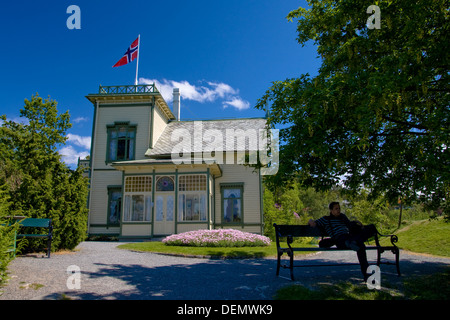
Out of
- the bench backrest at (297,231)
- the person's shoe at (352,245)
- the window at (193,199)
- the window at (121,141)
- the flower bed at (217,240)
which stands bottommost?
the flower bed at (217,240)

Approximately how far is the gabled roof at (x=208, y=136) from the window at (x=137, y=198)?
7.41 ft

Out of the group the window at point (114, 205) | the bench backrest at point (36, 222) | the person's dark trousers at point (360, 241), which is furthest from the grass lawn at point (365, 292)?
the window at point (114, 205)

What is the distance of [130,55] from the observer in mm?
23016

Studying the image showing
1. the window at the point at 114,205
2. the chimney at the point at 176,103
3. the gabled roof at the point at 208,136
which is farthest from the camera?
the chimney at the point at 176,103

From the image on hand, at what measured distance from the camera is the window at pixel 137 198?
18828 mm

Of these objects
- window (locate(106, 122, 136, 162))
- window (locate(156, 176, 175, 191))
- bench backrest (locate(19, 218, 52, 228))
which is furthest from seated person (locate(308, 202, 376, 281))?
window (locate(106, 122, 136, 162))

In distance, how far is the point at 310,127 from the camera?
634 cm

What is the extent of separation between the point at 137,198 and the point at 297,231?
1390cm

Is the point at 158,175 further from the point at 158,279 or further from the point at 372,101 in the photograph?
the point at 372,101

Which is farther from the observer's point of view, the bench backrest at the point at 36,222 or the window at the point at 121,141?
the window at the point at 121,141

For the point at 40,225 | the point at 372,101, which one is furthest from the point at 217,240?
the point at 372,101

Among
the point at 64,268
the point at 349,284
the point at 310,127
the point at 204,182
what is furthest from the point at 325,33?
the point at 204,182

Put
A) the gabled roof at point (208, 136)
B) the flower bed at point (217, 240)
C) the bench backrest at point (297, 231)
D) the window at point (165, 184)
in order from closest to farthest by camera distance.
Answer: the bench backrest at point (297, 231) → the flower bed at point (217, 240) → the window at point (165, 184) → the gabled roof at point (208, 136)

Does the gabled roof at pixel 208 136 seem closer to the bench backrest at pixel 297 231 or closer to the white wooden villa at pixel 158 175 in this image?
the white wooden villa at pixel 158 175
